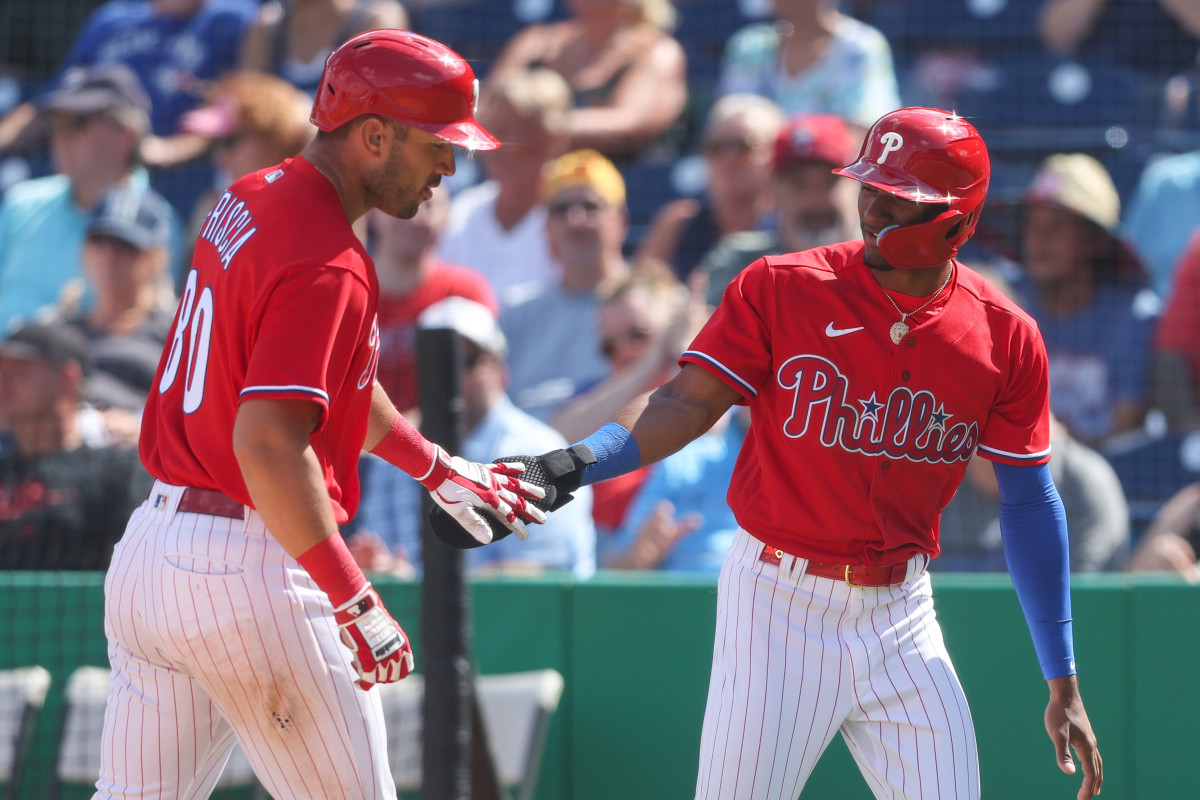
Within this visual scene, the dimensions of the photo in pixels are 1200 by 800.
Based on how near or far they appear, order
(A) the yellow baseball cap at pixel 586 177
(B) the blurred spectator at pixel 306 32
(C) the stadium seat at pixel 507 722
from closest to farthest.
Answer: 1. (C) the stadium seat at pixel 507 722
2. (A) the yellow baseball cap at pixel 586 177
3. (B) the blurred spectator at pixel 306 32

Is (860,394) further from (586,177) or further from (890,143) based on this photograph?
(586,177)

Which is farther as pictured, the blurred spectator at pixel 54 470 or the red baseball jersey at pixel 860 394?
the blurred spectator at pixel 54 470

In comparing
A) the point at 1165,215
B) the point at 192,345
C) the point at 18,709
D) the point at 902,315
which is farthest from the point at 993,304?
the point at 1165,215

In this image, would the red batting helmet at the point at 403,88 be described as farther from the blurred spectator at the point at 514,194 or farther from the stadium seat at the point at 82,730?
the blurred spectator at the point at 514,194

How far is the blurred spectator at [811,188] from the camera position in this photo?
16.3ft

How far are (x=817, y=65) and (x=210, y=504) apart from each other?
4649 mm

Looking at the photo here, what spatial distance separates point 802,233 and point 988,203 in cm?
107

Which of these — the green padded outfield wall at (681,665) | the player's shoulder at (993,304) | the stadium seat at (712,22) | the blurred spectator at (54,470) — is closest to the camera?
the player's shoulder at (993,304)

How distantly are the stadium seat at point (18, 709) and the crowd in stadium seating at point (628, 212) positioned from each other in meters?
0.44

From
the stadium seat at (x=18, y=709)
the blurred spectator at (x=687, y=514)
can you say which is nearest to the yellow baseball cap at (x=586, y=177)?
the blurred spectator at (x=687, y=514)

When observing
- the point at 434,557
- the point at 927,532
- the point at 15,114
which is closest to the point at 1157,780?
the point at 927,532

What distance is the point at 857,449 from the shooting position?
102 inches

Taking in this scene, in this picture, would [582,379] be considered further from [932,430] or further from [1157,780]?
[932,430]

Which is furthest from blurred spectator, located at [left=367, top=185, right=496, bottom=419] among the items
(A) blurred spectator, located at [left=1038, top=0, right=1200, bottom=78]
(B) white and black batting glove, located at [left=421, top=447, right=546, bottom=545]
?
(A) blurred spectator, located at [left=1038, top=0, right=1200, bottom=78]
